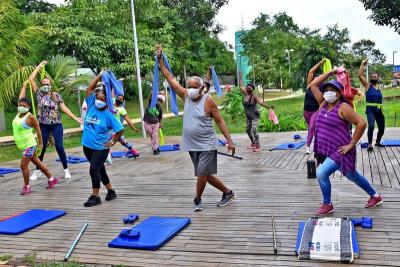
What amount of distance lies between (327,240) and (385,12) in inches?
735

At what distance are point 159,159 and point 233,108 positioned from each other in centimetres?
897

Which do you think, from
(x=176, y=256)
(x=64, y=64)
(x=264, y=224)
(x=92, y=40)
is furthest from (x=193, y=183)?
(x=92, y=40)

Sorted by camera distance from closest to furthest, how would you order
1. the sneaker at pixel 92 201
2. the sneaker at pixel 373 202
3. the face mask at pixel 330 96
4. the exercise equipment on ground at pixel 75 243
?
the exercise equipment on ground at pixel 75 243 < the face mask at pixel 330 96 < the sneaker at pixel 373 202 < the sneaker at pixel 92 201

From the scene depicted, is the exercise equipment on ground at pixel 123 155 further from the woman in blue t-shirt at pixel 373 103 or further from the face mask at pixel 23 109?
the woman in blue t-shirt at pixel 373 103

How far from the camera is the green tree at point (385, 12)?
2012cm

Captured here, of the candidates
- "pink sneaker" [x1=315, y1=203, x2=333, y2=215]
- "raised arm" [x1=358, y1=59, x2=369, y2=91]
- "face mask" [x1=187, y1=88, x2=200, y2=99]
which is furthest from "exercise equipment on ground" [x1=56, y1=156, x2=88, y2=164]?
"pink sneaker" [x1=315, y1=203, x2=333, y2=215]

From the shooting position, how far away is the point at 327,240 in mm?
4223

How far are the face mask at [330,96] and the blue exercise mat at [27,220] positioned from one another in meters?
3.65

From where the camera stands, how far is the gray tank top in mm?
5613

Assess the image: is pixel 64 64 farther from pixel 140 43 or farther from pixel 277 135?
pixel 277 135

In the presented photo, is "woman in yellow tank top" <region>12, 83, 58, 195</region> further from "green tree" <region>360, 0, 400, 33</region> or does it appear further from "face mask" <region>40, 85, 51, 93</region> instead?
"green tree" <region>360, 0, 400, 33</region>

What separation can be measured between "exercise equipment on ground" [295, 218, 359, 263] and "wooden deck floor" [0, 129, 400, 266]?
92 mm

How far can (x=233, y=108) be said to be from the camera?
62.0 feet

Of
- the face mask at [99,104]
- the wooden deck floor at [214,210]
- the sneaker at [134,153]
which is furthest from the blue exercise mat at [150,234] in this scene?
the sneaker at [134,153]
